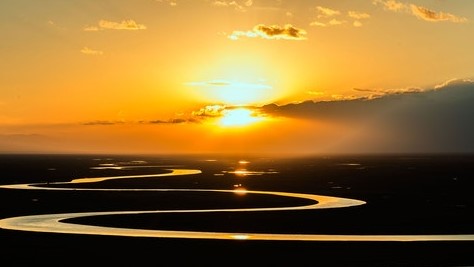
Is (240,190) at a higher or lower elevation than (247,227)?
higher

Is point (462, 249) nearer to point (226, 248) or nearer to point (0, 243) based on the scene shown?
point (226, 248)

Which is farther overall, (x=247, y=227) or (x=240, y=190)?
(x=240, y=190)

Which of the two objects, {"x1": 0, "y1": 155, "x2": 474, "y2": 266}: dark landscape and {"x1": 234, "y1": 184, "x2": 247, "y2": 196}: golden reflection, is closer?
{"x1": 0, "y1": 155, "x2": 474, "y2": 266}: dark landscape

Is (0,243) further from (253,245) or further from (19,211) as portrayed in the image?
(19,211)

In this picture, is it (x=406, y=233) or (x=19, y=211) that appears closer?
(x=406, y=233)

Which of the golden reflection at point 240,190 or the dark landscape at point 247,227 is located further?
the golden reflection at point 240,190

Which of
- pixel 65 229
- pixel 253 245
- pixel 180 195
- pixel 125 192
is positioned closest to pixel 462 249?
pixel 253 245

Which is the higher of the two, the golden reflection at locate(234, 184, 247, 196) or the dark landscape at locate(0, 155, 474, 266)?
the golden reflection at locate(234, 184, 247, 196)

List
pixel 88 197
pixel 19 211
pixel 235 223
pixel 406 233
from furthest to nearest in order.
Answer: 1. pixel 88 197
2. pixel 19 211
3. pixel 235 223
4. pixel 406 233

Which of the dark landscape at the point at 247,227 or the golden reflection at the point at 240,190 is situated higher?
the golden reflection at the point at 240,190

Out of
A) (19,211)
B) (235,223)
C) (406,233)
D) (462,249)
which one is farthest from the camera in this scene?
(19,211)
